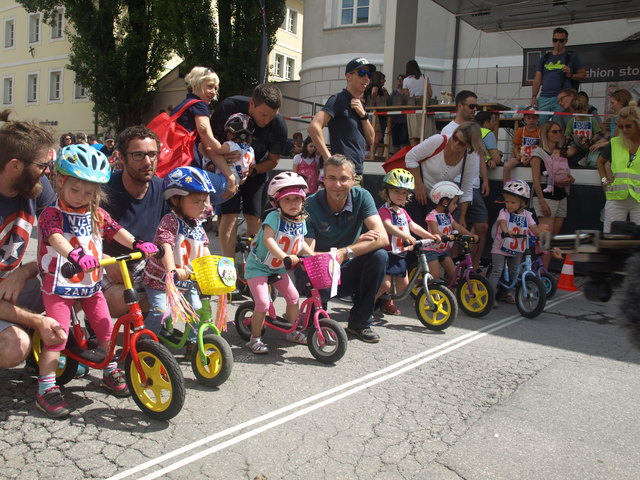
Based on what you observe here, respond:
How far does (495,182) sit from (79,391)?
22.6 feet

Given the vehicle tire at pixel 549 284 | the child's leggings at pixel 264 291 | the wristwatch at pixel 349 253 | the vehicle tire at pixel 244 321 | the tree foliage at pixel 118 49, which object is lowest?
the vehicle tire at pixel 244 321

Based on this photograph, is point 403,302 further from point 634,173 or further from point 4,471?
point 4,471

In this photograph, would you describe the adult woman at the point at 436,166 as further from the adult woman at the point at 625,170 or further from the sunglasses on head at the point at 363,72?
the adult woman at the point at 625,170

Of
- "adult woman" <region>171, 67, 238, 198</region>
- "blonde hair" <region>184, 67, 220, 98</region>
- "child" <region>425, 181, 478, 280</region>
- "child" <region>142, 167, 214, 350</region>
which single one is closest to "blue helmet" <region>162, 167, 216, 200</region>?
"child" <region>142, 167, 214, 350</region>

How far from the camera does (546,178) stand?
7.95 metres

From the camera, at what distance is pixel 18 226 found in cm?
351

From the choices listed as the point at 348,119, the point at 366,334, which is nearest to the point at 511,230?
the point at 348,119

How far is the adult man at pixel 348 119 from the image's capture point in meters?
5.81

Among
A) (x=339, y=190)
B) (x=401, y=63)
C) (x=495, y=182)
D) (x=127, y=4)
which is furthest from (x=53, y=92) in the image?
(x=339, y=190)

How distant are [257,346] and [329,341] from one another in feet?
1.88

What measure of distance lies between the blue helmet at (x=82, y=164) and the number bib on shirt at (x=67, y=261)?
0.80 ft

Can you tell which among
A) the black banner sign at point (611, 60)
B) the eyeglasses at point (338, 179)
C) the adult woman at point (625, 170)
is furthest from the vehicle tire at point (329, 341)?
the black banner sign at point (611, 60)

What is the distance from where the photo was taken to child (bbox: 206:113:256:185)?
566 centimetres

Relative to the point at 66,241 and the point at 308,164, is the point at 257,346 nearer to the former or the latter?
the point at 66,241
